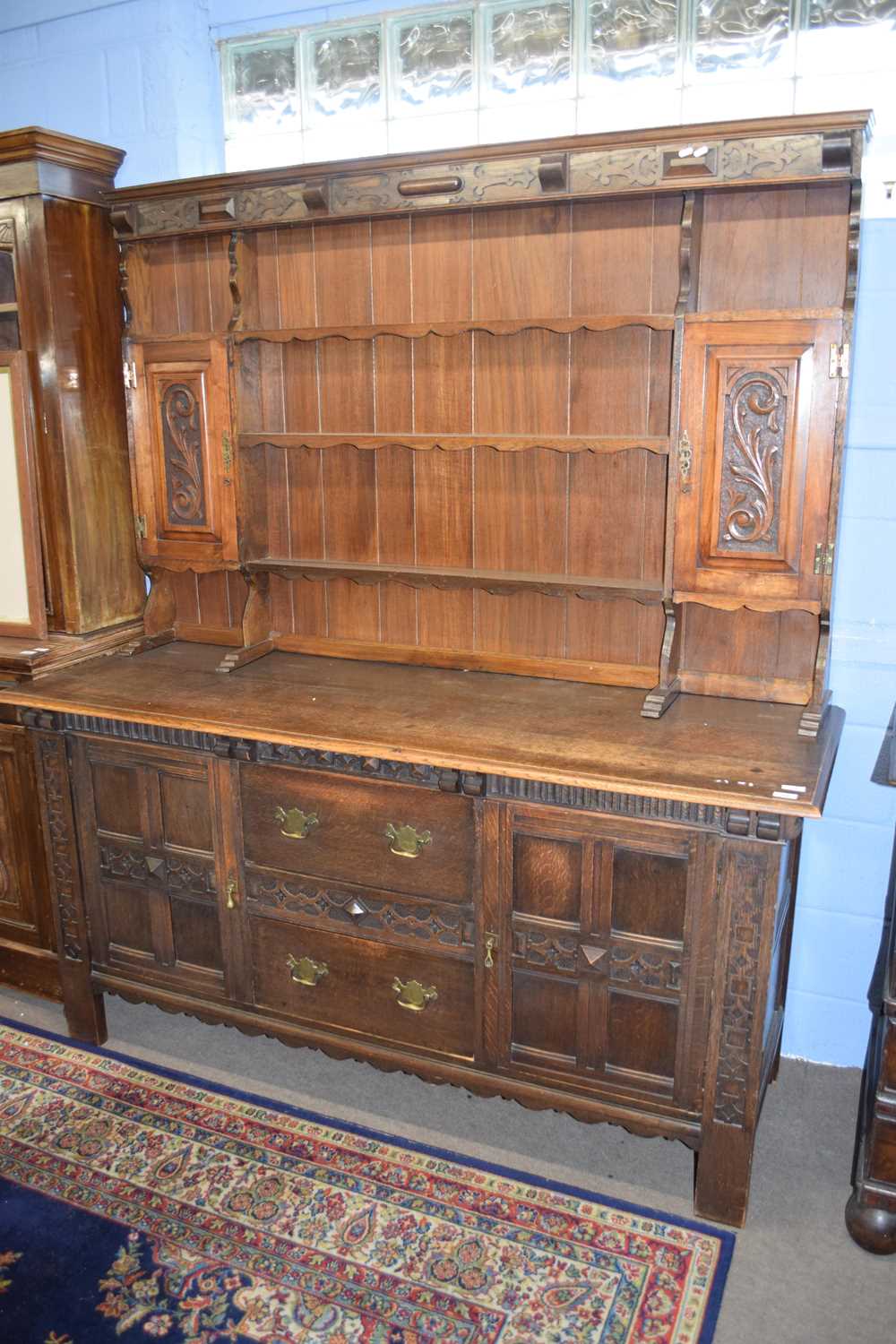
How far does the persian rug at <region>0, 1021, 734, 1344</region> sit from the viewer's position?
191 centimetres

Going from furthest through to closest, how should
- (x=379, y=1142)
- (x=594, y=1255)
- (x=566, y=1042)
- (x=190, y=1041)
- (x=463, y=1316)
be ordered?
(x=190, y=1041) < (x=379, y=1142) < (x=566, y=1042) < (x=594, y=1255) < (x=463, y=1316)

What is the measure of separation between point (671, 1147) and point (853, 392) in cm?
178

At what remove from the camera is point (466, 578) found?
2562mm

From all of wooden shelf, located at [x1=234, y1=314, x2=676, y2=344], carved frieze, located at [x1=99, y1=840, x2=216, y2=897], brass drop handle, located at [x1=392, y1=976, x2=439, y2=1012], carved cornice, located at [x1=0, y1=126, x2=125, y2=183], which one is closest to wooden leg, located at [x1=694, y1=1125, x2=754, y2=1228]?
brass drop handle, located at [x1=392, y1=976, x2=439, y2=1012]

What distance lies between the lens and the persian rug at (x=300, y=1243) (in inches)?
75.2

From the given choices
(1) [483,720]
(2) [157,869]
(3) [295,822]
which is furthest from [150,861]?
(1) [483,720]

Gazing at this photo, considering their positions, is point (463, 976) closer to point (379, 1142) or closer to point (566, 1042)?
point (566, 1042)

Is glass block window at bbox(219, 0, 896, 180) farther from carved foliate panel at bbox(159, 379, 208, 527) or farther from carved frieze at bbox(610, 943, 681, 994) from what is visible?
carved frieze at bbox(610, 943, 681, 994)

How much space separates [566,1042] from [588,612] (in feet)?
3.36

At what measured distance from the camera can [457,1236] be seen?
2090mm

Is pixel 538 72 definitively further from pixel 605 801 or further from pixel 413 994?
pixel 413 994

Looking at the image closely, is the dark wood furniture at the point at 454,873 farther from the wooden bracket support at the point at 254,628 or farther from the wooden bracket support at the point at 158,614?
the wooden bracket support at the point at 158,614

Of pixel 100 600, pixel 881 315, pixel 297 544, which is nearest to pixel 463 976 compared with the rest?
pixel 297 544

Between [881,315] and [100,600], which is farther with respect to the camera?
[100,600]
